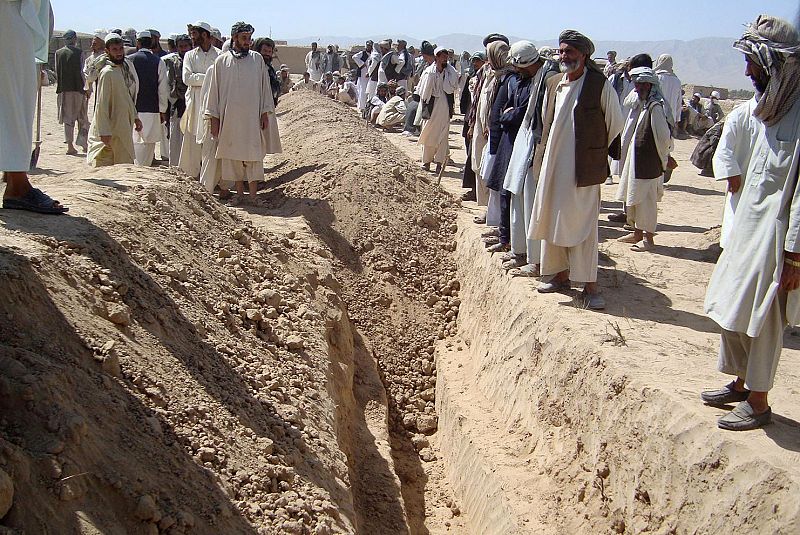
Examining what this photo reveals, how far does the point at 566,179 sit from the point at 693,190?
635 centimetres

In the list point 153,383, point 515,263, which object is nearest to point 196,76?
point 515,263

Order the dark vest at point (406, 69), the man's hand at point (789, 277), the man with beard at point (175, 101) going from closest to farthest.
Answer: the man's hand at point (789, 277), the man with beard at point (175, 101), the dark vest at point (406, 69)

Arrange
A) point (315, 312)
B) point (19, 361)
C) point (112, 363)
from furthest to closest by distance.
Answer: point (315, 312) < point (112, 363) < point (19, 361)

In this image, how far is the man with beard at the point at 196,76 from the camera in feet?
27.7

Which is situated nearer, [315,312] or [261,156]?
[315,312]

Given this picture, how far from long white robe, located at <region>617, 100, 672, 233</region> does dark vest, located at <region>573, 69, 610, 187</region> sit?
6.52 ft

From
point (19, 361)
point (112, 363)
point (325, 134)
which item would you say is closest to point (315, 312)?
point (112, 363)

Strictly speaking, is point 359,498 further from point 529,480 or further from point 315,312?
point 315,312

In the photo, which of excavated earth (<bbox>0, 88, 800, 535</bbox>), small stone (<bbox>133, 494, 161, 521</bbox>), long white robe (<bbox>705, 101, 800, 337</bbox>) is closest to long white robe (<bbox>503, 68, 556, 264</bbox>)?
excavated earth (<bbox>0, 88, 800, 535</bbox>)

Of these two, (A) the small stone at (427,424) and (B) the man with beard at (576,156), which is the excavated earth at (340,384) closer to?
Answer: (A) the small stone at (427,424)

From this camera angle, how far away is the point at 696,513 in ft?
11.2

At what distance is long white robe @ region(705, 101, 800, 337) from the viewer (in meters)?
3.20

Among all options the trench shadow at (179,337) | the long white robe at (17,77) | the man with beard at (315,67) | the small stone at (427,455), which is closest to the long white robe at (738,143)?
the trench shadow at (179,337)

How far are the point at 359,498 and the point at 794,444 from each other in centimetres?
252
